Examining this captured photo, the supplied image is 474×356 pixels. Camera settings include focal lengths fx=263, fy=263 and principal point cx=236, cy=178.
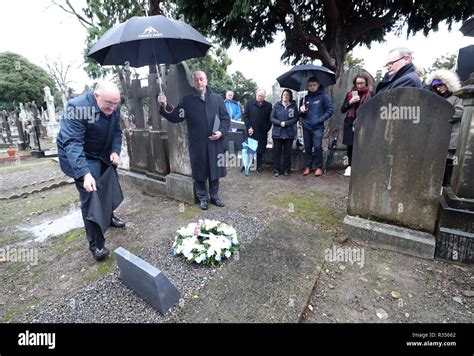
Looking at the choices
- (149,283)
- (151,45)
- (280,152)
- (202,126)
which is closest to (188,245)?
(149,283)

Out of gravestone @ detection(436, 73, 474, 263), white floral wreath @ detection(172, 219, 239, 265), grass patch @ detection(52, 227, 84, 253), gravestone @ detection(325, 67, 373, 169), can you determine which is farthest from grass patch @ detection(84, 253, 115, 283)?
gravestone @ detection(325, 67, 373, 169)

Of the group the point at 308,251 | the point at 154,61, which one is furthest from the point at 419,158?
the point at 154,61

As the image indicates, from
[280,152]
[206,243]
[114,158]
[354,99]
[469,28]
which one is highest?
[469,28]

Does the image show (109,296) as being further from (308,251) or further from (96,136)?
(308,251)

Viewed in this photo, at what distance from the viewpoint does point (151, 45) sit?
3883 mm

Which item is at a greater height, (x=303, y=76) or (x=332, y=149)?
(x=303, y=76)

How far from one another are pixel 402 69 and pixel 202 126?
2720 millimetres

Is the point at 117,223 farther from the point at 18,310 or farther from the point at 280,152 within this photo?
the point at 280,152

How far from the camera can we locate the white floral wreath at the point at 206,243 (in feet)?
9.21

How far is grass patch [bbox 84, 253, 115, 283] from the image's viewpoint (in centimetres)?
273

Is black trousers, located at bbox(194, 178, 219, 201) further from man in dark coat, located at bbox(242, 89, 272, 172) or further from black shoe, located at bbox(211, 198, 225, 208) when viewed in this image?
man in dark coat, located at bbox(242, 89, 272, 172)

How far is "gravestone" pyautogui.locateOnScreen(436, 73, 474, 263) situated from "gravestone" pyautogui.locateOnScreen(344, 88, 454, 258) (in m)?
0.11

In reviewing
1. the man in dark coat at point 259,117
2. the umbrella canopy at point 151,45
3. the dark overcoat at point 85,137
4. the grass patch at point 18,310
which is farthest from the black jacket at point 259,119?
the grass patch at point 18,310

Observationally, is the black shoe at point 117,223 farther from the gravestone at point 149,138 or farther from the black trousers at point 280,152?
the black trousers at point 280,152
